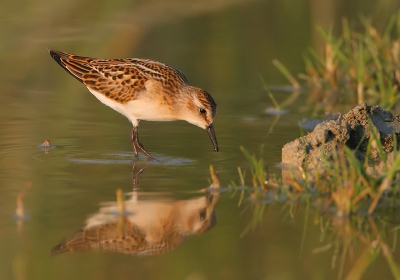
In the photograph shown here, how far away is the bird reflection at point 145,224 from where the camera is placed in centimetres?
558

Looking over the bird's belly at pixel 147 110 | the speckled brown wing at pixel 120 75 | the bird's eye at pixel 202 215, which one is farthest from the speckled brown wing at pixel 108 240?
the speckled brown wing at pixel 120 75

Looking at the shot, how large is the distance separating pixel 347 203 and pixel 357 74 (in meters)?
5.27

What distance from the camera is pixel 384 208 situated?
635cm

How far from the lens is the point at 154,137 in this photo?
373 inches

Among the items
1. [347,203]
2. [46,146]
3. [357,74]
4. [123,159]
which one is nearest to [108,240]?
[347,203]

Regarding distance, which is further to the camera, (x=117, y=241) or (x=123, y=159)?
(x=123, y=159)

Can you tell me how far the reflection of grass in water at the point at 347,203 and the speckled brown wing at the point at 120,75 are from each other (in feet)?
8.55

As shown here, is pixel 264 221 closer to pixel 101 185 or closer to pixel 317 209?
pixel 317 209

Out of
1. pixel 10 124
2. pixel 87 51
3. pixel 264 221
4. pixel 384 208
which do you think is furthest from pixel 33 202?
pixel 87 51

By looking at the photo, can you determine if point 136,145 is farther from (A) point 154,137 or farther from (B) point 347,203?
(B) point 347,203

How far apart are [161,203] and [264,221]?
873 mm

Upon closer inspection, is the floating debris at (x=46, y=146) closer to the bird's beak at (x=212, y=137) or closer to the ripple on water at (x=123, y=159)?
the ripple on water at (x=123, y=159)

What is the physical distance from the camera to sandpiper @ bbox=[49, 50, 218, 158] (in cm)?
895

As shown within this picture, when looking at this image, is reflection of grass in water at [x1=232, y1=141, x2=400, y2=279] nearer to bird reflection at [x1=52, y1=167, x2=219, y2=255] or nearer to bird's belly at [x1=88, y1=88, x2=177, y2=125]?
bird reflection at [x1=52, y1=167, x2=219, y2=255]
